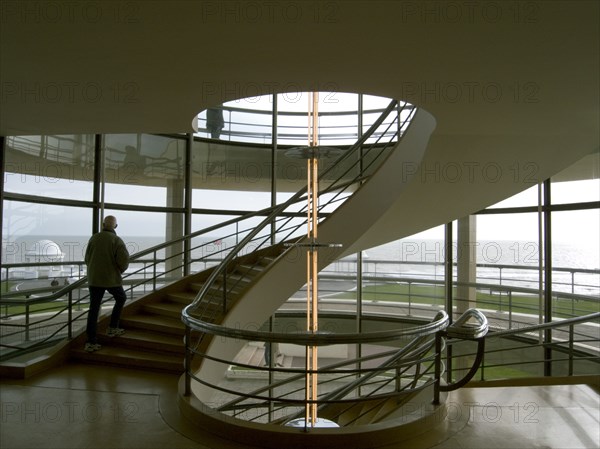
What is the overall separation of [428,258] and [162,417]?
6263 millimetres

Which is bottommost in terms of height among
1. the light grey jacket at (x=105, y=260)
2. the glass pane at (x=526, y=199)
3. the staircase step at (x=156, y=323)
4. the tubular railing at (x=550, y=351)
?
the tubular railing at (x=550, y=351)

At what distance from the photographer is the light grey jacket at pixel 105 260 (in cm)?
440

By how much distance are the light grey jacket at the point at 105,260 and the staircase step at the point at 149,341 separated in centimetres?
57

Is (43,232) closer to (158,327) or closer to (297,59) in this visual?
(158,327)

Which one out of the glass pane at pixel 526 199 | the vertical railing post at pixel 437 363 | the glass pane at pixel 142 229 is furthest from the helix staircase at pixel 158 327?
the glass pane at pixel 526 199

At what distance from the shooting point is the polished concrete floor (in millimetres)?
2611

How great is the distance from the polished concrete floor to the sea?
2179 millimetres

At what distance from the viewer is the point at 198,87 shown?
3.21 meters

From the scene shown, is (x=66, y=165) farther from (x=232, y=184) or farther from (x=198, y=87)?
(x=198, y=87)

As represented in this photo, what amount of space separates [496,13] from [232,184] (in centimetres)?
608

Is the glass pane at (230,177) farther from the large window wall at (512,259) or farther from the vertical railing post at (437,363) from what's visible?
the vertical railing post at (437,363)

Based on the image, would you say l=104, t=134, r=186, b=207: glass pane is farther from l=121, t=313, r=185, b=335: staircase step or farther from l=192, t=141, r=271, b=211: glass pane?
l=121, t=313, r=185, b=335: staircase step

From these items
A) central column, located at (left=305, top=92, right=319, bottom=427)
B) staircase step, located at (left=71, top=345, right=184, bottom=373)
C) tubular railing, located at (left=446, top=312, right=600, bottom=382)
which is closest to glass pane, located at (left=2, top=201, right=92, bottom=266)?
staircase step, located at (left=71, top=345, right=184, bottom=373)

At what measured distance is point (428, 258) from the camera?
828cm
